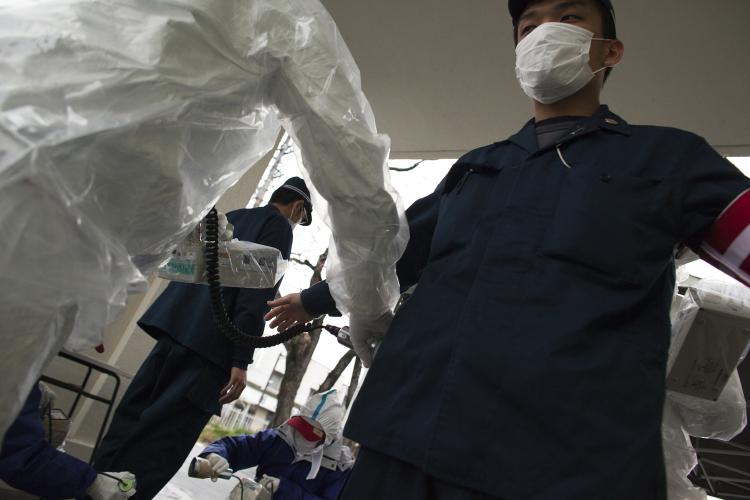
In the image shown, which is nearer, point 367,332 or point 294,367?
point 367,332

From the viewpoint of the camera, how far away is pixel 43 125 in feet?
1.66

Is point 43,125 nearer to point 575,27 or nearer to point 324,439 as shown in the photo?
point 575,27

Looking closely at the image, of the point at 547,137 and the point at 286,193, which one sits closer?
the point at 547,137

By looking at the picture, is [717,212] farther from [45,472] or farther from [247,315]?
[45,472]

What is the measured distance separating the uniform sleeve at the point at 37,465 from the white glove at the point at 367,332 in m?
0.73

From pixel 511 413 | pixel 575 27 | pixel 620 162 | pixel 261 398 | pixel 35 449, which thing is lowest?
pixel 261 398

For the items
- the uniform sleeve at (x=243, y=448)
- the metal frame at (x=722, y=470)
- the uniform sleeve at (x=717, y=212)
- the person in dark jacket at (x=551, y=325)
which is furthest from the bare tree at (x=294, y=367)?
the uniform sleeve at (x=717, y=212)

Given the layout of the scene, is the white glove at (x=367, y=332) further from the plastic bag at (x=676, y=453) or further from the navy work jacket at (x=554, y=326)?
the plastic bag at (x=676, y=453)

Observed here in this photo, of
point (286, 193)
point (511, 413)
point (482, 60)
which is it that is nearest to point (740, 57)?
point (482, 60)

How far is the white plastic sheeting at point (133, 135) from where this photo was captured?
0.51m

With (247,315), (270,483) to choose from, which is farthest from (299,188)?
(270,483)

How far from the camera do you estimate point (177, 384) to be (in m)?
1.57

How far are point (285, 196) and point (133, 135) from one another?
1549 mm

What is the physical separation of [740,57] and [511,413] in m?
2.43
